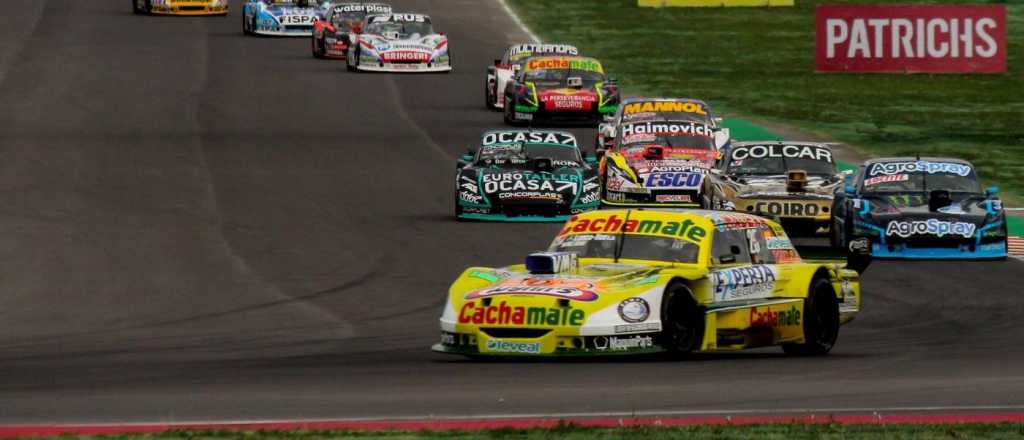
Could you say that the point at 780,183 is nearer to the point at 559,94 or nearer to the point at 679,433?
the point at 559,94

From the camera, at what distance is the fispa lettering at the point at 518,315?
16.2 metres

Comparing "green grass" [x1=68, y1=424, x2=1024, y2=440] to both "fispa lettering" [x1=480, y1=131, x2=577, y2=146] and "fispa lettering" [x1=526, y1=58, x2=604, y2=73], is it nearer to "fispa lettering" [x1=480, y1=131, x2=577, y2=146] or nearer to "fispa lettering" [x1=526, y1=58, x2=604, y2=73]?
"fispa lettering" [x1=480, y1=131, x2=577, y2=146]

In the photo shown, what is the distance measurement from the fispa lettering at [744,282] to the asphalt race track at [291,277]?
0.51 metres

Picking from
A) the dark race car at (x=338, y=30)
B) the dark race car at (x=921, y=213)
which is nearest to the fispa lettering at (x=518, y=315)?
the dark race car at (x=921, y=213)

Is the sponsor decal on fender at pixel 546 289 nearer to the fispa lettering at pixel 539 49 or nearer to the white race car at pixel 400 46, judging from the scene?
the fispa lettering at pixel 539 49

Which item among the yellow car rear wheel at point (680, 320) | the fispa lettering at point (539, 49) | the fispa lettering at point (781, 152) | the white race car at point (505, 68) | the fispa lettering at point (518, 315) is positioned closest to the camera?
the fispa lettering at point (518, 315)

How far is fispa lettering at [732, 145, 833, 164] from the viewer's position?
30391mm

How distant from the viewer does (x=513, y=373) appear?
15.6m

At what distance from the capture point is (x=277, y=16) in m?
59.7

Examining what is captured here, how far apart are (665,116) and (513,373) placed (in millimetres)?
20862

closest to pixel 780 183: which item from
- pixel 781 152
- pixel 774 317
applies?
pixel 781 152

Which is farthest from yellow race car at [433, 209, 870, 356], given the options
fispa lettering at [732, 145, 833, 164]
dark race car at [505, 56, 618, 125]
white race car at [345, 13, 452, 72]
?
white race car at [345, 13, 452, 72]

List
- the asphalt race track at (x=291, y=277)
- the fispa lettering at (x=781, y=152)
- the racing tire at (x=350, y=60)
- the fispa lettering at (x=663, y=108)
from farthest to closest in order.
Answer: the racing tire at (x=350, y=60) < the fispa lettering at (x=663, y=108) < the fispa lettering at (x=781, y=152) < the asphalt race track at (x=291, y=277)

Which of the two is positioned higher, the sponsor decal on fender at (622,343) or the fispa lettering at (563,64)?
the fispa lettering at (563,64)
